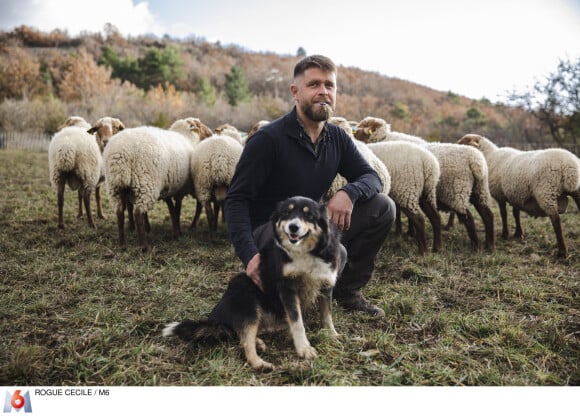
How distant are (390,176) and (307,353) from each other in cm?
333

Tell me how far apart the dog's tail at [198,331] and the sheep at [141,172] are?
257 cm

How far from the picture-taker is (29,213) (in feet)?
20.4

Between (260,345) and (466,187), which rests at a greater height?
(466,187)

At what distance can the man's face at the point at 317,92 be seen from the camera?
2680 millimetres

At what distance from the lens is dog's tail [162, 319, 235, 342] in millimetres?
2375

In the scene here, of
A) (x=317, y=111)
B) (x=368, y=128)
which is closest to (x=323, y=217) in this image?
(x=317, y=111)

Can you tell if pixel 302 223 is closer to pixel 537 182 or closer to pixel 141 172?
pixel 141 172

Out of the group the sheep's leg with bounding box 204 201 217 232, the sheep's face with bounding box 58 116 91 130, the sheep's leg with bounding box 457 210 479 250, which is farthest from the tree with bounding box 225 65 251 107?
the sheep's leg with bounding box 457 210 479 250

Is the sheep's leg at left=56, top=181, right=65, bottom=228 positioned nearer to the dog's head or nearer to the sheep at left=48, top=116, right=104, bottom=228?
the sheep at left=48, top=116, right=104, bottom=228

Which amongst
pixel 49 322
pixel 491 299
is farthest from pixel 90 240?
pixel 491 299

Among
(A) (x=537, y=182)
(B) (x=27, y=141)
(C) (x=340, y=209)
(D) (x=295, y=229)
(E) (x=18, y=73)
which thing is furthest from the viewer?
(B) (x=27, y=141)

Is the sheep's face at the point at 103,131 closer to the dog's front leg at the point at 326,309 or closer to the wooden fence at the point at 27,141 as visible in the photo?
the wooden fence at the point at 27,141

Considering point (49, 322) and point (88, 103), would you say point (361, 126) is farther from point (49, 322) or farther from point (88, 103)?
point (88, 103)
